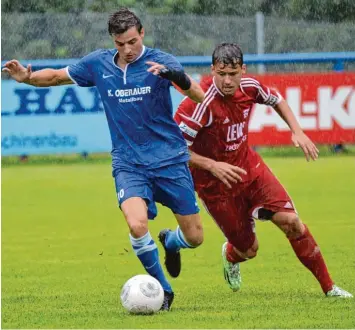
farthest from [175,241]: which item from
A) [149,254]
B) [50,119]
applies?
[50,119]

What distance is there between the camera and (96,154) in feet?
69.4

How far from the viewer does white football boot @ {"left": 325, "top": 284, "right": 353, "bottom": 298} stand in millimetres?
8258

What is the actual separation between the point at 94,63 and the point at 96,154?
1287 centimetres

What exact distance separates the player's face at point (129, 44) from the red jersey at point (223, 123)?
1.95 ft

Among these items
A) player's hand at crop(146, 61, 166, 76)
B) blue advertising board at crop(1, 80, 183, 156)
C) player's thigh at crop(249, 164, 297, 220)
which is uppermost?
player's hand at crop(146, 61, 166, 76)

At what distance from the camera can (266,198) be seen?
8617mm

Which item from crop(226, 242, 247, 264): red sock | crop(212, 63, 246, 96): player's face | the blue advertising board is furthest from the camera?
the blue advertising board

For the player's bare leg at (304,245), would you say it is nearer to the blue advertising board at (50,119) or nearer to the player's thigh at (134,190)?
the player's thigh at (134,190)

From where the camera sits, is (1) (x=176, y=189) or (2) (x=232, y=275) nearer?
(1) (x=176, y=189)

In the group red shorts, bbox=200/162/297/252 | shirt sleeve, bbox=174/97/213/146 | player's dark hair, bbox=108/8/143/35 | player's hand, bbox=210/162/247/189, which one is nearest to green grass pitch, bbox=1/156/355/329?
red shorts, bbox=200/162/297/252

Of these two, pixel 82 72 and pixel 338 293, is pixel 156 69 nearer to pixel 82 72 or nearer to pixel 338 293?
pixel 82 72

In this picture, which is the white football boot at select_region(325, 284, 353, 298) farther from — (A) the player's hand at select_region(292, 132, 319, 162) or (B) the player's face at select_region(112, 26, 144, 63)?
(B) the player's face at select_region(112, 26, 144, 63)

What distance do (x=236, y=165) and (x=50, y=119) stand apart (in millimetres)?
11311

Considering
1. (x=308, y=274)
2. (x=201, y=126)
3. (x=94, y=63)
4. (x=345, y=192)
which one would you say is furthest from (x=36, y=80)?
(x=345, y=192)
